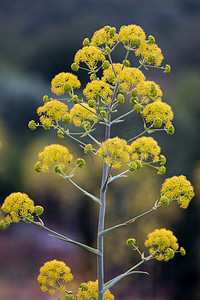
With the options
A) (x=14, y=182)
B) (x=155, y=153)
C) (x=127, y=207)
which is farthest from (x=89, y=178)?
(x=155, y=153)

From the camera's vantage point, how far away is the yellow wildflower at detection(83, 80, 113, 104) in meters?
1.81

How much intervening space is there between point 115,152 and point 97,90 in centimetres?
34

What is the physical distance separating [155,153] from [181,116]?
2044 mm

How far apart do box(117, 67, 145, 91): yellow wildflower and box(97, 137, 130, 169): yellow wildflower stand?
0.29m

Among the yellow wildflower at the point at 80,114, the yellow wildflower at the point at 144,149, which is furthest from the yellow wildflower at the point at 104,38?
the yellow wildflower at the point at 144,149

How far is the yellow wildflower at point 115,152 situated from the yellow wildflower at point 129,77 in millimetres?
289

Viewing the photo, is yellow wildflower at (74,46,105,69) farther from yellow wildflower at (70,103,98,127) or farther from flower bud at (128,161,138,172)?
flower bud at (128,161,138,172)

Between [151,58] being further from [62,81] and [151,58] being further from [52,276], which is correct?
[52,276]

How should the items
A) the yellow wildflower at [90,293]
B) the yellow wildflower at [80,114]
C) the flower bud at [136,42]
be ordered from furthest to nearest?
the yellow wildflower at [90,293], the yellow wildflower at [80,114], the flower bud at [136,42]

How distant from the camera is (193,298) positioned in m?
3.62

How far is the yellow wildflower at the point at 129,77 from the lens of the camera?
1.77m

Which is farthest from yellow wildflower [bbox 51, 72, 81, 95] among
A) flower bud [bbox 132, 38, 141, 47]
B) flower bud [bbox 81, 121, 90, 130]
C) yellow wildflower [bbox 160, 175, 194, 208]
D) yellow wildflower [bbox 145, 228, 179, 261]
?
yellow wildflower [bbox 145, 228, 179, 261]

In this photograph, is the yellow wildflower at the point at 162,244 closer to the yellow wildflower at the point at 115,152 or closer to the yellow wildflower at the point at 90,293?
the yellow wildflower at the point at 90,293

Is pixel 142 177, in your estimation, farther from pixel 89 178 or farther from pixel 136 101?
pixel 136 101
